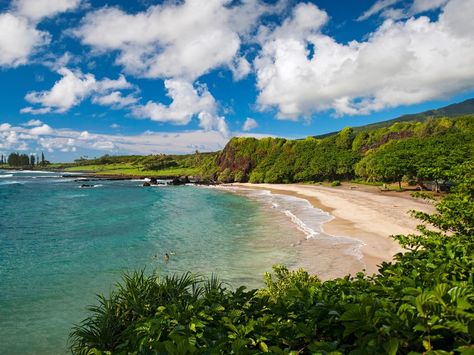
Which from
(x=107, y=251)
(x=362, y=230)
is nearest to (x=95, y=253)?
(x=107, y=251)

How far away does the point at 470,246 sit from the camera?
679 centimetres

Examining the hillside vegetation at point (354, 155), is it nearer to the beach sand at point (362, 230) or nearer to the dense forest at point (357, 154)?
the dense forest at point (357, 154)

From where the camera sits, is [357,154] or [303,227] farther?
[357,154]

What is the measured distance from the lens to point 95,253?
90.5 ft

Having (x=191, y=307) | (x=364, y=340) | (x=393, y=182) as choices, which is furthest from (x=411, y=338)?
(x=393, y=182)

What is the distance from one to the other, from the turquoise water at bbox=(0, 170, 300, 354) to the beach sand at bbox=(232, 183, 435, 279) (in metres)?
2.48

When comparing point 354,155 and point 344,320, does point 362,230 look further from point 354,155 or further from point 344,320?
point 354,155

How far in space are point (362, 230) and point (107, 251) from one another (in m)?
23.8

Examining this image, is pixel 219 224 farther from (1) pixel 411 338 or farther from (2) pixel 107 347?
(1) pixel 411 338

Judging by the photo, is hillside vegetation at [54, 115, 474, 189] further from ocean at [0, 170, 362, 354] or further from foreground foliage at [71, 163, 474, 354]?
foreground foliage at [71, 163, 474, 354]

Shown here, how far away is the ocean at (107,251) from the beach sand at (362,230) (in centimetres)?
143

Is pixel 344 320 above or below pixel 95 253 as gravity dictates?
above

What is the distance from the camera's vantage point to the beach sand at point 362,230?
21.8 metres

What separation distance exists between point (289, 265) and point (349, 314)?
2002cm
